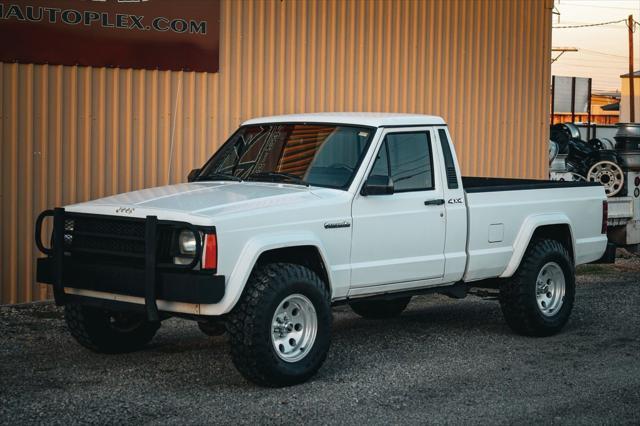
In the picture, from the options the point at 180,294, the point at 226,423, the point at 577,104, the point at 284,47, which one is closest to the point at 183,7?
the point at 284,47

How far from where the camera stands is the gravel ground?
6758 millimetres

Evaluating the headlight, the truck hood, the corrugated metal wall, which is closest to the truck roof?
the truck hood

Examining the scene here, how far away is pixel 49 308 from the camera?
10.9 meters

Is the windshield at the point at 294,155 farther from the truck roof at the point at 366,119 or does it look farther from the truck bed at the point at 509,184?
the truck bed at the point at 509,184

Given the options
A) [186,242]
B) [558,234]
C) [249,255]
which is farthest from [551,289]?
[186,242]

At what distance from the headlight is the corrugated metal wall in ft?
14.1

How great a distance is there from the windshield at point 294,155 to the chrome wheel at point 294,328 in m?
1.05

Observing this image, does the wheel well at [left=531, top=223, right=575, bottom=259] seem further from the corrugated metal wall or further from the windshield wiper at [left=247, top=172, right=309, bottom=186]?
the corrugated metal wall

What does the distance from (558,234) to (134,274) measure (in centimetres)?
446

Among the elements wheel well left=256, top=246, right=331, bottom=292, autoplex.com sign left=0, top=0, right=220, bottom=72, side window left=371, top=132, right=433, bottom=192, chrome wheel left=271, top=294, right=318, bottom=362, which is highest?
autoplex.com sign left=0, top=0, right=220, bottom=72

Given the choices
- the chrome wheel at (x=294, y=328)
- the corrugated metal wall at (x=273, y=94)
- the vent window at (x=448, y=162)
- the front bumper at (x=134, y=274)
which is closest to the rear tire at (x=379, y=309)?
the vent window at (x=448, y=162)

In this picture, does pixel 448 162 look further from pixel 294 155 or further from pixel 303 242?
pixel 303 242

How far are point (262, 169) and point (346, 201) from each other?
0.89m

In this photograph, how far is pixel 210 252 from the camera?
7016mm
